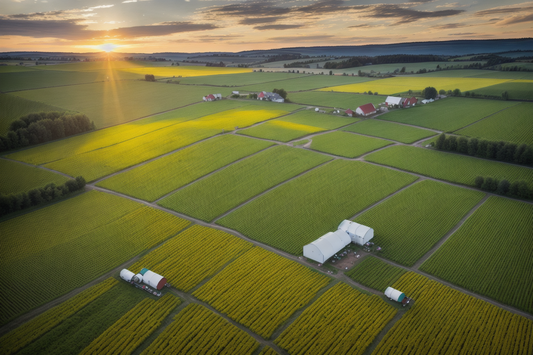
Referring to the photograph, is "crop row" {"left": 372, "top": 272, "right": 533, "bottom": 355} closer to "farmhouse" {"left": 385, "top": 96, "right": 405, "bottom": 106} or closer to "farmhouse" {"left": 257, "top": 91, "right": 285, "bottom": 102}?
"farmhouse" {"left": 385, "top": 96, "right": 405, "bottom": 106}

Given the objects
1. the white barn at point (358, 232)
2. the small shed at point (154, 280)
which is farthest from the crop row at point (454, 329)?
the small shed at point (154, 280)

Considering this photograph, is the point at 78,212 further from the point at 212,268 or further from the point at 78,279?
the point at 212,268

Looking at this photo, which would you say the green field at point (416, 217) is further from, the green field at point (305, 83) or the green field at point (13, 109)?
the green field at point (305, 83)

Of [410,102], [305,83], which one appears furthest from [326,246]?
[305,83]

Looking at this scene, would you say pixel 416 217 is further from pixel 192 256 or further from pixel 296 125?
pixel 296 125

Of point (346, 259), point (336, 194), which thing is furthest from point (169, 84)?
point (346, 259)

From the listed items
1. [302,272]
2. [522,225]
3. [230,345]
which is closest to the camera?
[230,345]

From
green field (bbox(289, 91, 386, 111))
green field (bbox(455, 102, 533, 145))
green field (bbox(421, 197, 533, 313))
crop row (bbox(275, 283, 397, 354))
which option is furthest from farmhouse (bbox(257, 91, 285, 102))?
crop row (bbox(275, 283, 397, 354))
